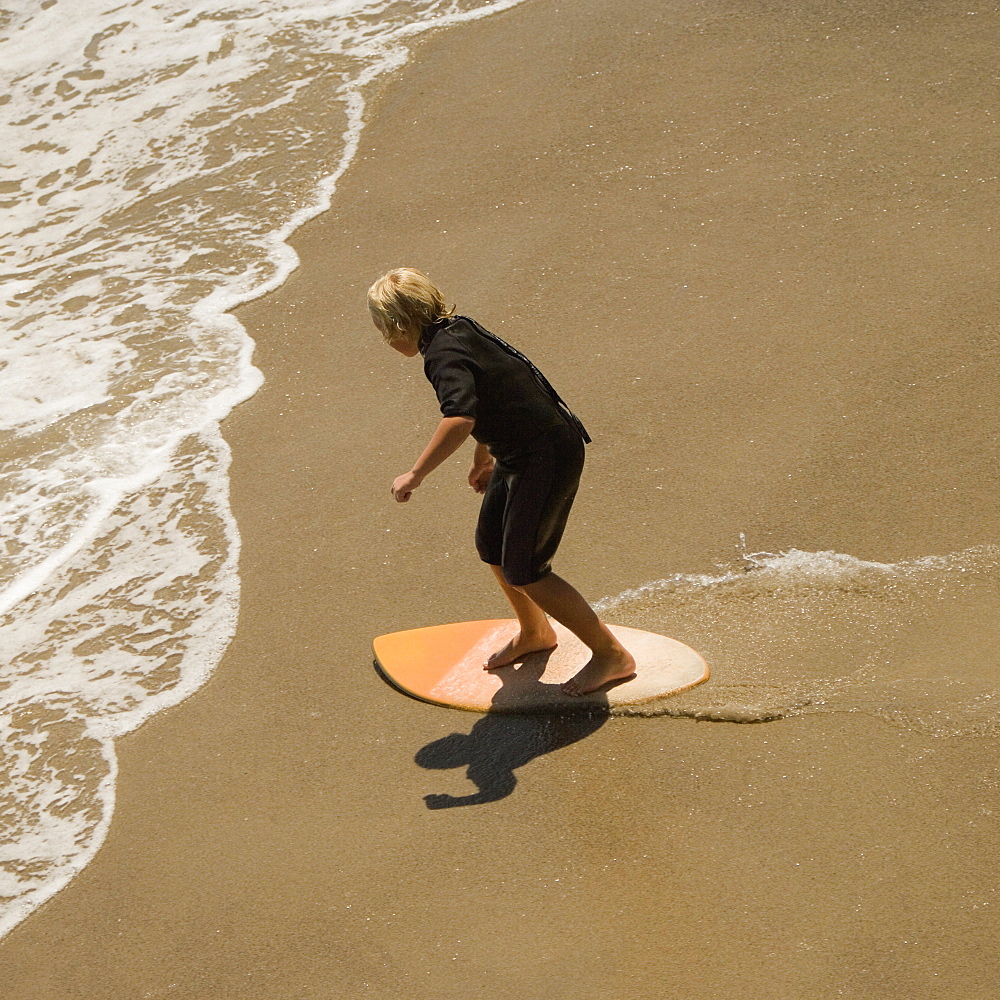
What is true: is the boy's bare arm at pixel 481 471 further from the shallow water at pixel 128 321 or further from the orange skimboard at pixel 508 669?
the shallow water at pixel 128 321

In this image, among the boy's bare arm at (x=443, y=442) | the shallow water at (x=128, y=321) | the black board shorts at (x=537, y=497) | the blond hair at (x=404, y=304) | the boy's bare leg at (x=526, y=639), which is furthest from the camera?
the shallow water at (x=128, y=321)

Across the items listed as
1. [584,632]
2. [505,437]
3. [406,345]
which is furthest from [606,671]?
[406,345]

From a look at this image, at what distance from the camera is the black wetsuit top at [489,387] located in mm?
3180

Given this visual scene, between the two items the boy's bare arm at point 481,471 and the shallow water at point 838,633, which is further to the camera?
the boy's bare arm at point 481,471

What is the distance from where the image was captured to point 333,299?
636cm

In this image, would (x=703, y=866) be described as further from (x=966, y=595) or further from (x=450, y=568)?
(x=450, y=568)

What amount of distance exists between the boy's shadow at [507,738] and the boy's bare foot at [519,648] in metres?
0.12

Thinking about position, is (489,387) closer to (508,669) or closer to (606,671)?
(606,671)

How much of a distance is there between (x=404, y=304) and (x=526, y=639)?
1.47 meters

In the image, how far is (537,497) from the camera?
3.42m

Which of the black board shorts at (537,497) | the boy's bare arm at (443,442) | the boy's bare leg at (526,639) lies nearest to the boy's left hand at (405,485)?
the boy's bare arm at (443,442)

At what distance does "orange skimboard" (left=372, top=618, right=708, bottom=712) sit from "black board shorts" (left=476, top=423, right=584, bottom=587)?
54cm

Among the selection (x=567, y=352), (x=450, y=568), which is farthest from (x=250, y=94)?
(x=450, y=568)

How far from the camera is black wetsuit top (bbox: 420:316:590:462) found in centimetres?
318
